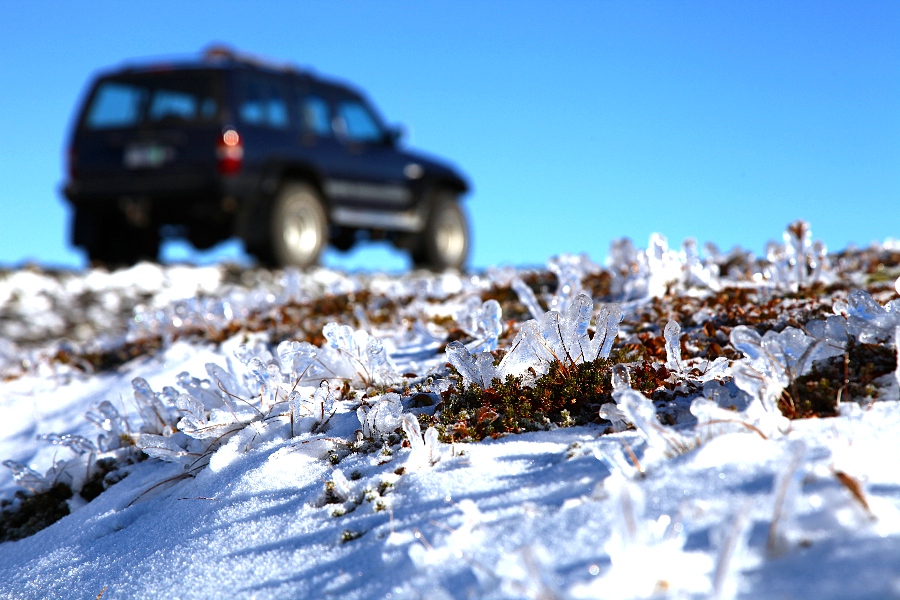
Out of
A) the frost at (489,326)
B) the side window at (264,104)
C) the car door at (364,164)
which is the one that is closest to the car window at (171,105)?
the side window at (264,104)

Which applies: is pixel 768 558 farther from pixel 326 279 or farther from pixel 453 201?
pixel 453 201

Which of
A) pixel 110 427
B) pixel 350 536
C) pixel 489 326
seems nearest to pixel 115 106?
pixel 110 427

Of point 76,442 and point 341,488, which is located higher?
point 341,488

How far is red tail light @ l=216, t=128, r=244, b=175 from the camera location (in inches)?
346

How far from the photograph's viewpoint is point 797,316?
10.1 feet

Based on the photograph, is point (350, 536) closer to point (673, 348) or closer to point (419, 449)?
point (419, 449)

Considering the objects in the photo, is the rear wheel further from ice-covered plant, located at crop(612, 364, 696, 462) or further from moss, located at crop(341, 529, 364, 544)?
ice-covered plant, located at crop(612, 364, 696, 462)

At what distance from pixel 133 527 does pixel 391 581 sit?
1.15m

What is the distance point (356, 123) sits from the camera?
11141 millimetres

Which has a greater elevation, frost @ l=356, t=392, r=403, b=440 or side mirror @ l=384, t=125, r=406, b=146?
side mirror @ l=384, t=125, r=406, b=146

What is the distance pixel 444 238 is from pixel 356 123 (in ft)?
7.99

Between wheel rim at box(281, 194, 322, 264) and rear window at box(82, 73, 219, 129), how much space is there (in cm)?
144

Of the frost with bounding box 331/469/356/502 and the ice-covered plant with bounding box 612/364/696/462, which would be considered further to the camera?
the frost with bounding box 331/469/356/502

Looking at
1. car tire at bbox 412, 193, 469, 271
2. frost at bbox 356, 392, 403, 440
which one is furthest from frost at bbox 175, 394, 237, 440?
car tire at bbox 412, 193, 469, 271
